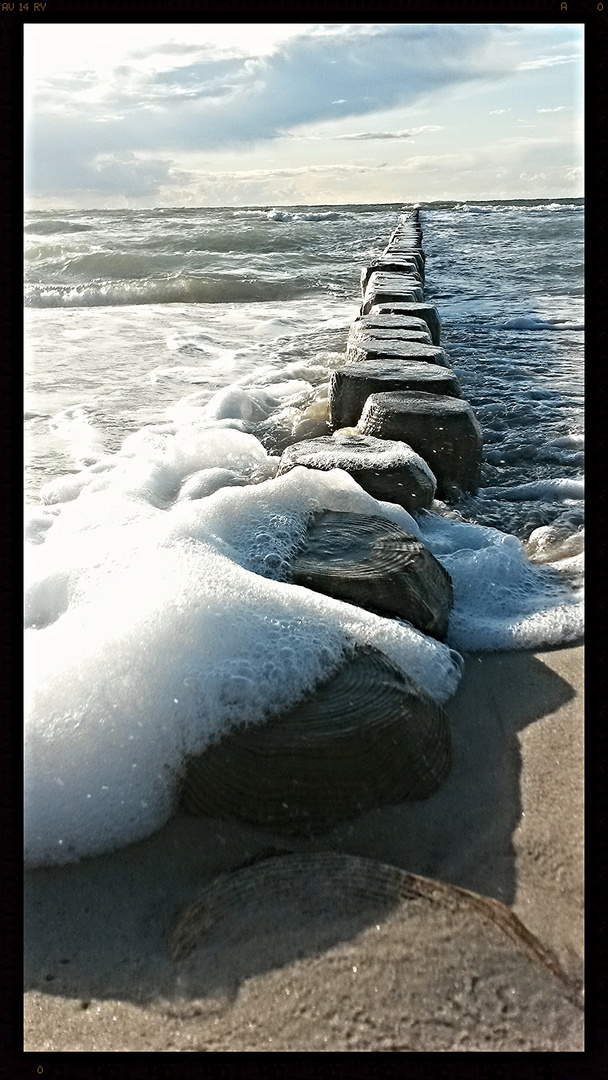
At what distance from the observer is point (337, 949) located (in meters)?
1.05

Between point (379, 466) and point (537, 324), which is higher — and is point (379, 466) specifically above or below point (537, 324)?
below

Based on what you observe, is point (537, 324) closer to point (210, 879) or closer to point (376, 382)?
point (376, 382)

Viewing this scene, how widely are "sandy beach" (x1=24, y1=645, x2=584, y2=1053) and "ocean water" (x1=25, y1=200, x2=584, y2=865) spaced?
115 millimetres

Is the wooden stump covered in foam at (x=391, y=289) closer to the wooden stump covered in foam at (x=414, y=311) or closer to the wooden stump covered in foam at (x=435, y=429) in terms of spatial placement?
the wooden stump covered in foam at (x=414, y=311)

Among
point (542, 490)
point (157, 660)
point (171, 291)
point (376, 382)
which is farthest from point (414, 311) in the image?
point (171, 291)

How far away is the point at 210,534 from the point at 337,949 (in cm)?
104

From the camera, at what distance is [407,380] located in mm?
3047

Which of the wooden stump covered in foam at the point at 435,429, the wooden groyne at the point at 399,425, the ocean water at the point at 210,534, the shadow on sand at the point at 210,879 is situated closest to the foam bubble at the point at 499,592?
the ocean water at the point at 210,534

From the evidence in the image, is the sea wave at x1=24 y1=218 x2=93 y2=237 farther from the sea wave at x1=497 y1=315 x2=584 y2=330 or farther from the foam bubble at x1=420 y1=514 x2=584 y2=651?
the foam bubble at x1=420 y1=514 x2=584 y2=651

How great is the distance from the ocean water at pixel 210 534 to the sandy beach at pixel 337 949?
12 centimetres

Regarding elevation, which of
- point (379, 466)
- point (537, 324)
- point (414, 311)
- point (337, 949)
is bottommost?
point (337, 949)
